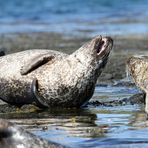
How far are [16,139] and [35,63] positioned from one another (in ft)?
12.0

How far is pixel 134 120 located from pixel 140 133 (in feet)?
2.89

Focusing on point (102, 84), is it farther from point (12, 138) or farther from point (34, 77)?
point (12, 138)

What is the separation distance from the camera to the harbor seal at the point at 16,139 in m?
5.98

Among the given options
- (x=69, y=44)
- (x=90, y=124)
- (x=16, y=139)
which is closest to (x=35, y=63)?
(x=90, y=124)

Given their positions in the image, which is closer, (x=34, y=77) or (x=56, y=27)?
(x=34, y=77)

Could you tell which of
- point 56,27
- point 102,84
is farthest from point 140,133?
point 56,27

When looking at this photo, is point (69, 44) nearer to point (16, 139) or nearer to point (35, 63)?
point (35, 63)

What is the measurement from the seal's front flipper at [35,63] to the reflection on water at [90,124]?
64cm

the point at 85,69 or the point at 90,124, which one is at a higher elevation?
the point at 85,69

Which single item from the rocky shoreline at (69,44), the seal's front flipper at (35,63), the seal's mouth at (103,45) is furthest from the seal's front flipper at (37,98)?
the rocky shoreline at (69,44)

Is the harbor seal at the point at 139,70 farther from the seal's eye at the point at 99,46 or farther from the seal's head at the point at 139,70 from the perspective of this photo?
the seal's eye at the point at 99,46

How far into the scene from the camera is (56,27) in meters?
24.3

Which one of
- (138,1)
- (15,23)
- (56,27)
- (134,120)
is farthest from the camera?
(138,1)

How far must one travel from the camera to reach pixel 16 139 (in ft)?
19.9
